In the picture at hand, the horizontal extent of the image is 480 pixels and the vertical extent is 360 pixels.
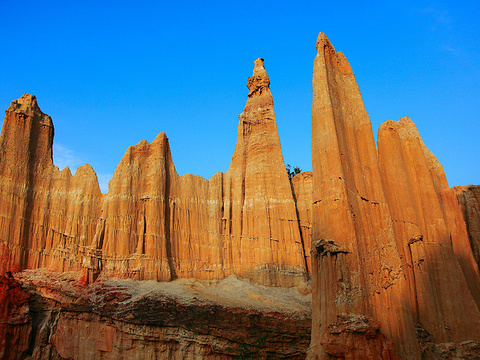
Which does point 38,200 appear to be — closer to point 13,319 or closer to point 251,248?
point 13,319

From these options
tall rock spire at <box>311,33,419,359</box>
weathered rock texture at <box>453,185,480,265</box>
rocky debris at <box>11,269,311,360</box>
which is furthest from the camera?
weathered rock texture at <box>453,185,480,265</box>

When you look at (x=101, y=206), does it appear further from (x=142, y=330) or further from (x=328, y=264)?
(x=328, y=264)

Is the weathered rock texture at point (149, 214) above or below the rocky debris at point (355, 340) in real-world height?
above

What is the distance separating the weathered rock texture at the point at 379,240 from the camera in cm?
1446

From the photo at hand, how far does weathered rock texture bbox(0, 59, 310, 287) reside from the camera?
84.1ft

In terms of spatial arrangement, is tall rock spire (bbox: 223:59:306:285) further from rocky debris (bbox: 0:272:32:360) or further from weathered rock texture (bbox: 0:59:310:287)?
rocky debris (bbox: 0:272:32:360)

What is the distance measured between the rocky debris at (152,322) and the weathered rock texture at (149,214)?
5.57 feet

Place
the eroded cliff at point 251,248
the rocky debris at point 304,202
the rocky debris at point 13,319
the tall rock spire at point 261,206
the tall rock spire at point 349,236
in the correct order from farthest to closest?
the rocky debris at point 304,202 → the tall rock spire at point 261,206 → the rocky debris at point 13,319 → the eroded cliff at point 251,248 → the tall rock spire at point 349,236

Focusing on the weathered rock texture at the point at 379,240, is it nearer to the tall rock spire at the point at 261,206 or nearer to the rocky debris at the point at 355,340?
the rocky debris at the point at 355,340

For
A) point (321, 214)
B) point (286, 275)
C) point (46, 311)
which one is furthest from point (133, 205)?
point (321, 214)

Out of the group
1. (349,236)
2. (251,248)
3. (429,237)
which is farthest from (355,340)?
(251,248)

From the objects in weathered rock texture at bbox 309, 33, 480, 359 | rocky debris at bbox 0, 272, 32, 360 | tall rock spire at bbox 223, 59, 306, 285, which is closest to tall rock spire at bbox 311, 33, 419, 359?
weathered rock texture at bbox 309, 33, 480, 359

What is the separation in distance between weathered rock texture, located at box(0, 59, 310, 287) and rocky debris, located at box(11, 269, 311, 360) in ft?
5.57

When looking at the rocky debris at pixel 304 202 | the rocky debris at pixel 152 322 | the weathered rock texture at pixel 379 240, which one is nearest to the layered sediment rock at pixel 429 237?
the weathered rock texture at pixel 379 240
